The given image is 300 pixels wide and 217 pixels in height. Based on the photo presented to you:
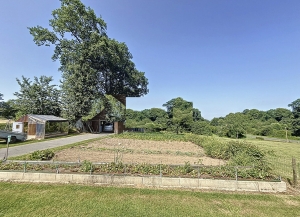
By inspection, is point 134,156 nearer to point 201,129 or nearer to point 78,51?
point 78,51

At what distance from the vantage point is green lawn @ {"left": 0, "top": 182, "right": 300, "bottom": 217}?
11.8 feet

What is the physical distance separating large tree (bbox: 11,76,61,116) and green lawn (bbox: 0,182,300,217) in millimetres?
20631

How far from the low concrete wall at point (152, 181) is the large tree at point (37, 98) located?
66.1ft

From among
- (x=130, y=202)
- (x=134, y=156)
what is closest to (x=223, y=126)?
(x=134, y=156)

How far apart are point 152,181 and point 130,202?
1.15 metres

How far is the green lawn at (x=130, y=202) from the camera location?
A: 3.58m

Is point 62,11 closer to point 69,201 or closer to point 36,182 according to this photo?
point 36,182

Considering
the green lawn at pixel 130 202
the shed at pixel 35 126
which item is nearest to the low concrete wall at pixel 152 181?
the green lawn at pixel 130 202

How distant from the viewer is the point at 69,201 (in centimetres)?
396

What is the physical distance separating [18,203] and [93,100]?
2116 centimetres

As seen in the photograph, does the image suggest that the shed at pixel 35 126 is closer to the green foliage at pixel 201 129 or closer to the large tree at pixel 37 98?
the large tree at pixel 37 98

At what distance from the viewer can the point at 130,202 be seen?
3.97m

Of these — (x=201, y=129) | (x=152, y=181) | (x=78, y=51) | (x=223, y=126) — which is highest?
(x=78, y=51)

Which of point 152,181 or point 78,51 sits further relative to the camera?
point 78,51
